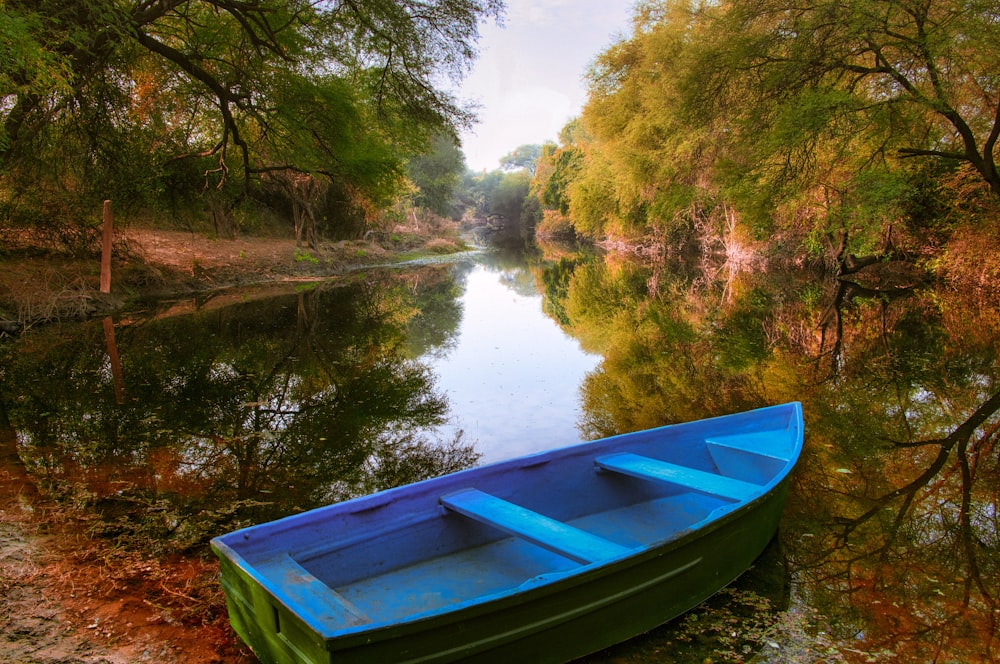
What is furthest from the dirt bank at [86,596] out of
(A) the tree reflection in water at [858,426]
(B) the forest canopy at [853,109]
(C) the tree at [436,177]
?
(C) the tree at [436,177]

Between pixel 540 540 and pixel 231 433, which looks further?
pixel 231 433

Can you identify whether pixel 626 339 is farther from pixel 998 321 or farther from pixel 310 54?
pixel 310 54

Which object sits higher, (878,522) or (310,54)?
(310,54)

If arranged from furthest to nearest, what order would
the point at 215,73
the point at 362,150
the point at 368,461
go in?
the point at 362,150 → the point at 215,73 → the point at 368,461

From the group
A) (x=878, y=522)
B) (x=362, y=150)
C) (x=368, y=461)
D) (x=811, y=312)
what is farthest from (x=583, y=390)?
(x=362, y=150)

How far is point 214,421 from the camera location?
295 inches

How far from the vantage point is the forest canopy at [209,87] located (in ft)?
33.6

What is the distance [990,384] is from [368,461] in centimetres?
839

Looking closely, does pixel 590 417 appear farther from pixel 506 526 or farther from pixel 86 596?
pixel 86 596

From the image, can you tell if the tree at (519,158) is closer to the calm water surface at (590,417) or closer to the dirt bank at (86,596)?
the calm water surface at (590,417)

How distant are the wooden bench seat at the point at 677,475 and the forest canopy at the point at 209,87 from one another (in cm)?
822

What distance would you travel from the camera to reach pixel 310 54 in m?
12.3

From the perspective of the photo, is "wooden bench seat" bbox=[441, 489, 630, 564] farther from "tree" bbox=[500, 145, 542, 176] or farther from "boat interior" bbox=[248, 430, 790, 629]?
"tree" bbox=[500, 145, 542, 176]

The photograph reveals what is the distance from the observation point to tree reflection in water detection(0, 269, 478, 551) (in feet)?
17.7
